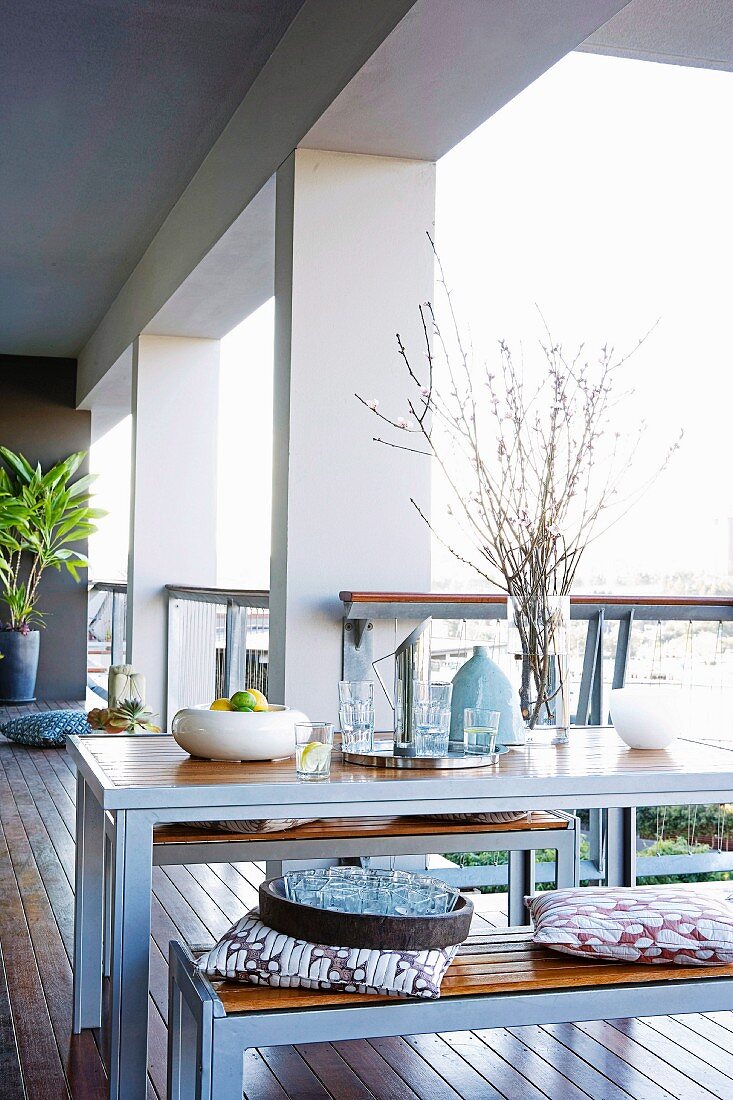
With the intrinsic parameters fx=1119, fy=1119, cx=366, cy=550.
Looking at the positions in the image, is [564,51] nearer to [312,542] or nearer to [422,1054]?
[312,542]

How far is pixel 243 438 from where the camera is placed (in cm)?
1304

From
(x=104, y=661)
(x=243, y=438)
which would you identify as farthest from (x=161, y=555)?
(x=243, y=438)

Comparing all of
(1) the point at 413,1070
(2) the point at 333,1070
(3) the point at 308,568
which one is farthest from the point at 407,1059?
(3) the point at 308,568

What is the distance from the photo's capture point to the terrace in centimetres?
215

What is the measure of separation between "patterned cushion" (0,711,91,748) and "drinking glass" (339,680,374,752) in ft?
15.6

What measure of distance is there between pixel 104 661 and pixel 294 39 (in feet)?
22.6

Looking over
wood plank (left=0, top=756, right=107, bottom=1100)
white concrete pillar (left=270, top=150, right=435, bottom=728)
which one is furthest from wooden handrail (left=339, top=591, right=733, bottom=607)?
wood plank (left=0, top=756, right=107, bottom=1100)

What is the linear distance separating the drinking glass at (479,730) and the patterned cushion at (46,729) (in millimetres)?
4835

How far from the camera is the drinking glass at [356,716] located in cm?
212

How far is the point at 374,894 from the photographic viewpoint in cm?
174

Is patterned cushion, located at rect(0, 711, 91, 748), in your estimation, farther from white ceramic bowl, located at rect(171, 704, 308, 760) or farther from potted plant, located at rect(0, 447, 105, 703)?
white ceramic bowl, located at rect(171, 704, 308, 760)

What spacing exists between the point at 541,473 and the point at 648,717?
57 centimetres

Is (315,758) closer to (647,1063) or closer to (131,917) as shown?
(131,917)

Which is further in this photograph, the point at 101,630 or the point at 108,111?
the point at 101,630
